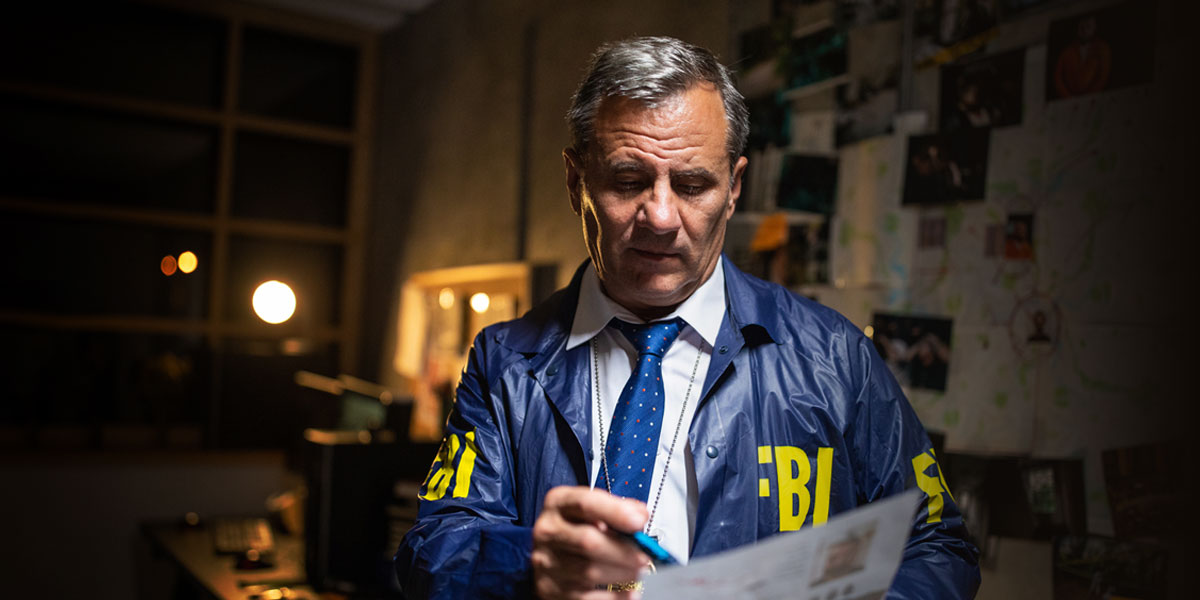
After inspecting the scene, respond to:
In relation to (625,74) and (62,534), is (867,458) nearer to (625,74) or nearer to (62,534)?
(625,74)

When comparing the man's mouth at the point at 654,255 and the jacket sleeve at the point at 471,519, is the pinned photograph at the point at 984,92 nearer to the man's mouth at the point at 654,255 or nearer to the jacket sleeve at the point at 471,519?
the man's mouth at the point at 654,255

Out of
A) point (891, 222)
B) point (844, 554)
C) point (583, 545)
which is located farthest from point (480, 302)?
point (844, 554)

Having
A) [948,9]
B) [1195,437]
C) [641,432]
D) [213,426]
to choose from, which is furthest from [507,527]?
[213,426]

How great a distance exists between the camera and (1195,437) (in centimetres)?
113

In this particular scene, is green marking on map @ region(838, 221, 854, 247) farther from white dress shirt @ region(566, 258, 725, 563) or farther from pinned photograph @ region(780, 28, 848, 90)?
white dress shirt @ region(566, 258, 725, 563)

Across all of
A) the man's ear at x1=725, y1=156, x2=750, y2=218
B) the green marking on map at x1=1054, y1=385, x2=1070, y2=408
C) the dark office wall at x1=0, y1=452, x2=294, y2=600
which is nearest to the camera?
the man's ear at x1=725, y1=156, x2=750, y2=218

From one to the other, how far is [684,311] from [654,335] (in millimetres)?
58

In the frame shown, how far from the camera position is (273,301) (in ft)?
8.52

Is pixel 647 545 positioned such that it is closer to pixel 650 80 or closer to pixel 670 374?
pixel 670 374

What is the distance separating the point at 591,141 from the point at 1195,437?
2.94 ft

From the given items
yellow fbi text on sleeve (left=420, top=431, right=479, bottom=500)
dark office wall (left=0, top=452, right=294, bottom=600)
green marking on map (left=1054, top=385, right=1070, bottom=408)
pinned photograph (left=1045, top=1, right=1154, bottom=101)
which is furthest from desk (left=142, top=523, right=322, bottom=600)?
pinned photograph (left=1045, top=1, right=1154, bottom=101)

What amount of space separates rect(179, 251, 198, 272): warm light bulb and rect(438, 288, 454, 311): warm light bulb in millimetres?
1246

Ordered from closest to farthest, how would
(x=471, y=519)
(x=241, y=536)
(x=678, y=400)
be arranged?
(x=471, y=519)
(x=678, y=400)
(x=241, y=536)

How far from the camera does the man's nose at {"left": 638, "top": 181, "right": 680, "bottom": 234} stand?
109 centimetres
